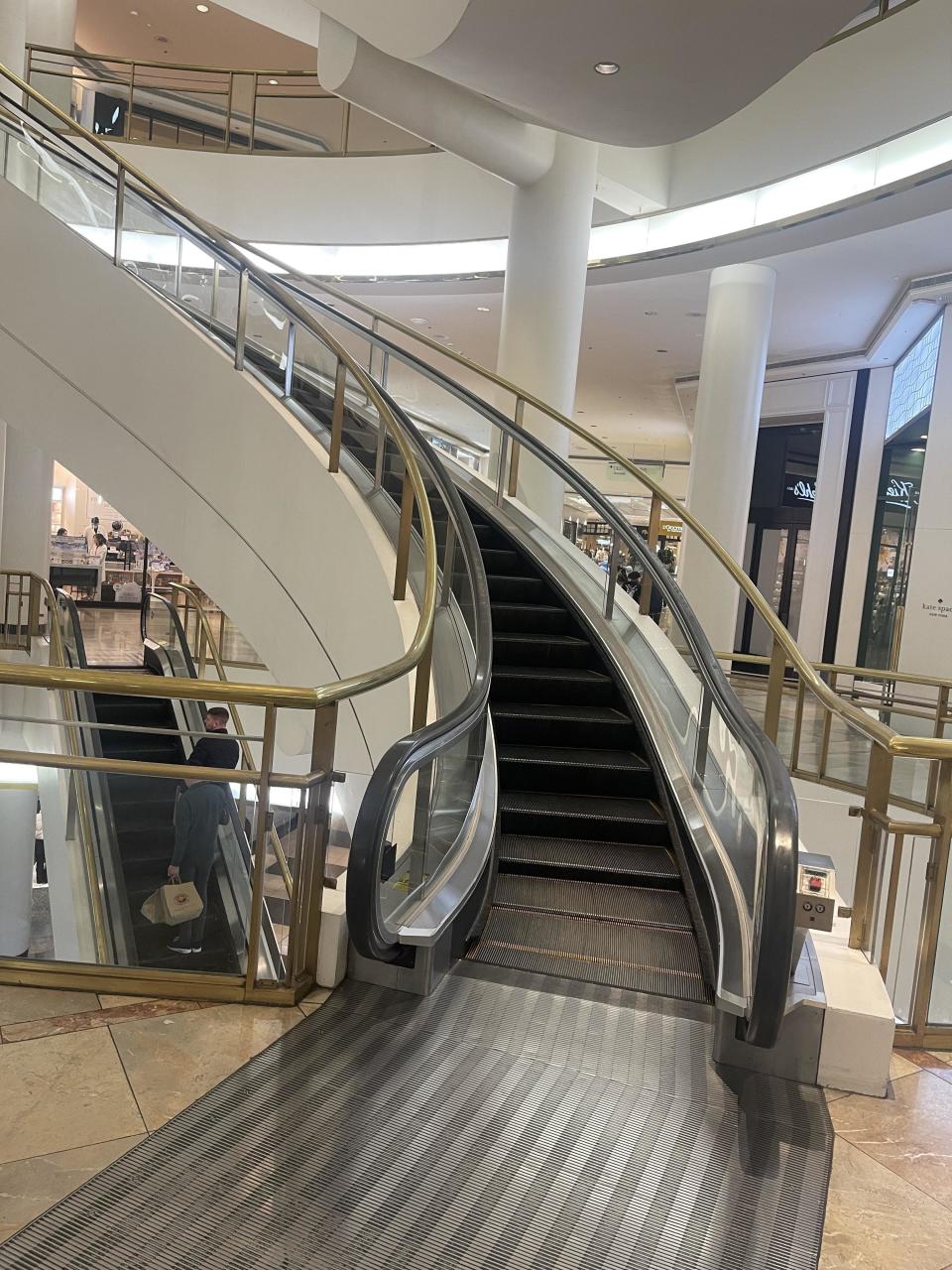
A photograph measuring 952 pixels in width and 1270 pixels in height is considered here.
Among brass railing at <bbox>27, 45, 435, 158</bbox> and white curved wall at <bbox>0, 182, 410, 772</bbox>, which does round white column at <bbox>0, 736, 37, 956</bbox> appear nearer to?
Answer: white curved wall at <bbox>0, 182, 410, 772</bbox>

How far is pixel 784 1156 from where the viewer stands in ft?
8.80

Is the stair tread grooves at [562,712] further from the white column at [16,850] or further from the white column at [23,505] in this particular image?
the white column at [23,505]

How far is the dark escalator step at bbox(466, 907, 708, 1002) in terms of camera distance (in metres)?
3.59

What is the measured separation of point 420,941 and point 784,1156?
1.18 m

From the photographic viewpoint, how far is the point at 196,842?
3.20 meters

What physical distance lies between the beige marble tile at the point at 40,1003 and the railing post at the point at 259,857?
1.57ft

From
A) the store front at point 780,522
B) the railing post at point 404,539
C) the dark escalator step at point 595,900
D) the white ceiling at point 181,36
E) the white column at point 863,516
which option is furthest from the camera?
the white ceiling at point 181,36

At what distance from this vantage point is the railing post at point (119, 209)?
7184mm

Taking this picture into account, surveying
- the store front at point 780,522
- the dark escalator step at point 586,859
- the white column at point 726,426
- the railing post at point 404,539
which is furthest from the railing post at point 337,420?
the store front at point 780,522

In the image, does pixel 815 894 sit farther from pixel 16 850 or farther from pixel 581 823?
pixel 16 850

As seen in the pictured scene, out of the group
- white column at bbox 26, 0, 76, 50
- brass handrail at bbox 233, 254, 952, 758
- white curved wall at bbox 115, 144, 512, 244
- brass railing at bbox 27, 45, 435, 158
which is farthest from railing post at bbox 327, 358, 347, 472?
white column at bbox 26, 0, 76, 50

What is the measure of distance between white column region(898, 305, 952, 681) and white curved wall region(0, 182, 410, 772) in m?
6.64

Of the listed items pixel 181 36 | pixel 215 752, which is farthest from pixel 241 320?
pixel 181 36

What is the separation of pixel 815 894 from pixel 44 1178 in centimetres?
229
